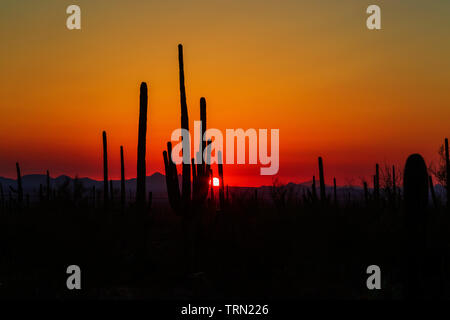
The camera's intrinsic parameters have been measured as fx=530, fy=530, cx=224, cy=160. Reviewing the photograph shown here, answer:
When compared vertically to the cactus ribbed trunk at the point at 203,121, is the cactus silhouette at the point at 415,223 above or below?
below

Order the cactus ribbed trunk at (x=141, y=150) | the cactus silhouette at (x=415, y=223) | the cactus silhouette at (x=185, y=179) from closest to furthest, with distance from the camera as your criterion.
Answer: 1. the cactus silhouette at (x=415, y=223)
2. the cactus silhouette at (x=185, y=179)
3. the cactus ribbed trunk at (x=141, y=150)

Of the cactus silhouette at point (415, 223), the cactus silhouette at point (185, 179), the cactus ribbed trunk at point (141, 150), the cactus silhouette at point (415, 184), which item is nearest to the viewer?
the cactus silhouette at point (415, 223)

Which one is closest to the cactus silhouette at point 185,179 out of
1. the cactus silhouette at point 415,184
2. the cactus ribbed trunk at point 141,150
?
the cactus ribbed trunk at point 141,150

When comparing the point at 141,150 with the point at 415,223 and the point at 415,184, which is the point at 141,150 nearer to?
the point at 415,184

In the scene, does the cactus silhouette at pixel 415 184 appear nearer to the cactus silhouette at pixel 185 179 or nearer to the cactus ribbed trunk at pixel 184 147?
the cactus silhouette at pixel 185 179

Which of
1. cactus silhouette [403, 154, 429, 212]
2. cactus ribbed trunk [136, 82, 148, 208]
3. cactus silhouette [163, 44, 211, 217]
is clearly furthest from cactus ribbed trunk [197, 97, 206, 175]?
cactus silhouette [403, 154, 429, 212]

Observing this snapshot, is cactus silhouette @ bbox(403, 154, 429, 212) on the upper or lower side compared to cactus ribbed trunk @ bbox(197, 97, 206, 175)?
lower

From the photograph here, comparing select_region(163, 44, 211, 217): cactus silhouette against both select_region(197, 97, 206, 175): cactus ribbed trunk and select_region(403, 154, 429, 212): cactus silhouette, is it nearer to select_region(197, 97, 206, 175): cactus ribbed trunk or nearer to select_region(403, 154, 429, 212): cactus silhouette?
select_region(197, 97, 206, 175): cactus ribbed trunk

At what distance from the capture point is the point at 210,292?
34.3 feet

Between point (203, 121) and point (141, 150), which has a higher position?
point (203, 121)

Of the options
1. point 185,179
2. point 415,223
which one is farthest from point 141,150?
point 415,223
